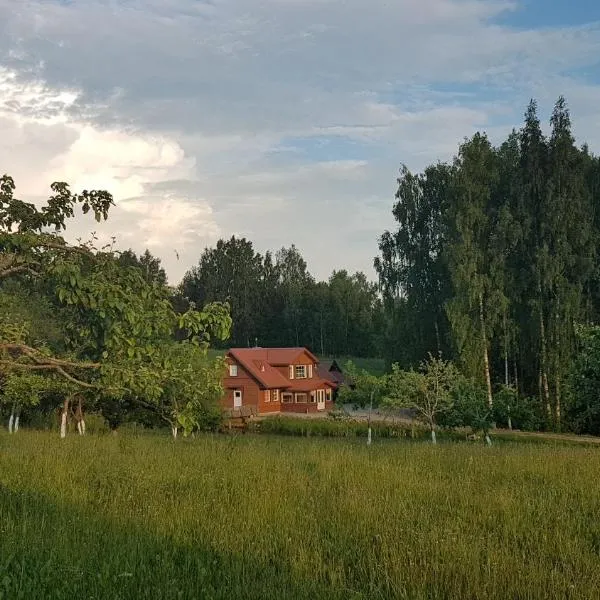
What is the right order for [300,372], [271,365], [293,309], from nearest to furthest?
[271,365], [300,372], [293,309]

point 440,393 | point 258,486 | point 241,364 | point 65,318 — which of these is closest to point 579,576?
point 258,486

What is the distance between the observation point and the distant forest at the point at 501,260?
3956 cm

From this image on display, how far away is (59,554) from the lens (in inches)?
236

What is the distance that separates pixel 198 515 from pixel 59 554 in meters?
1.90

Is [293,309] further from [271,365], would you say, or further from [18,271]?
[18,271]

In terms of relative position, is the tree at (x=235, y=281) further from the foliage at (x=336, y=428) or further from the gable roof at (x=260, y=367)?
the foliage at (x=336, y=428)

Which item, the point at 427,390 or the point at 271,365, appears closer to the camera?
the point at 427,390

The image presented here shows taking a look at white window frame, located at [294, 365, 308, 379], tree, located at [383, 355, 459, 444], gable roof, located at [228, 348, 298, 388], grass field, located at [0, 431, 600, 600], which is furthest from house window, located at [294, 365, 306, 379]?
grass field, located at [0, 431, 600, 600]

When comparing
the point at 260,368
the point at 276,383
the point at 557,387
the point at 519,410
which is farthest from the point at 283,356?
the point at 557,387

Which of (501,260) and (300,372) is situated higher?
(501,260)

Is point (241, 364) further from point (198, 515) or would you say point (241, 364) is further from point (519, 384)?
point (198, 515)

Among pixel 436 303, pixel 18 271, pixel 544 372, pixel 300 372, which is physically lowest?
pixel 544 372

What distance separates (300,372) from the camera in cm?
6812

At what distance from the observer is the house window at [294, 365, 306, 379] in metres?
67.8
